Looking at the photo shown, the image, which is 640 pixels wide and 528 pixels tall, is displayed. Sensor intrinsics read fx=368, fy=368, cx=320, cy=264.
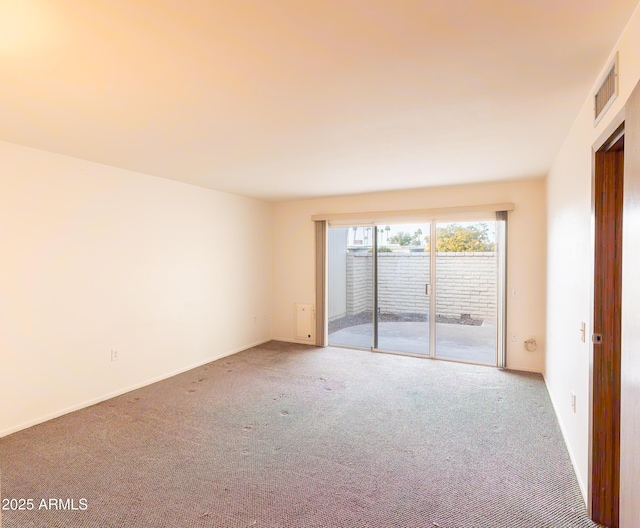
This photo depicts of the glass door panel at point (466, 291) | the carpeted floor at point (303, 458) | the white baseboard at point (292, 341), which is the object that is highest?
the glass door panel at point (466, 291)

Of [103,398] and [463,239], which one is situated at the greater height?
[463,239]

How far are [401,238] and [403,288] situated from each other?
753mm

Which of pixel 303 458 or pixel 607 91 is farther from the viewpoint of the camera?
pixel 303 458

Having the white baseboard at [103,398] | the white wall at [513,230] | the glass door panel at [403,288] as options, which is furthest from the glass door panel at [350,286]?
the white baseboard at [103,398]

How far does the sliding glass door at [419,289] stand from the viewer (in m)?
5.07

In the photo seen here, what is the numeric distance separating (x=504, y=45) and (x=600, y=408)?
194cm

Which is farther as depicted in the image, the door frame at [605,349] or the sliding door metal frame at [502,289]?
the sliding door metal frame at [502,289]

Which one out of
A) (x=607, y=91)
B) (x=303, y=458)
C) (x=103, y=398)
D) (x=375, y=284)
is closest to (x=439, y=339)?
(x=375, y=284)

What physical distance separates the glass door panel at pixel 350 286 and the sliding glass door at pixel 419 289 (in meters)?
0.02

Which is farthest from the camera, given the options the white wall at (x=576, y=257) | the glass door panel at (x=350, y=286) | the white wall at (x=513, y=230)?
the glass door panel at (x=350, y=286)

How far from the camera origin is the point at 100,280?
384 cm

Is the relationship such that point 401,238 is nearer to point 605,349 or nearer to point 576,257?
point 576,257

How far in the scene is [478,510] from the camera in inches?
84.4

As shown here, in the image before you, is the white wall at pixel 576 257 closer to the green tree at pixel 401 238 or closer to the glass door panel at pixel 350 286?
the green tree at pixel 401 238
